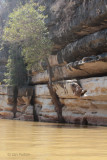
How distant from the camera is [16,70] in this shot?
1931 cm

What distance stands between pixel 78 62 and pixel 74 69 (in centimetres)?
87

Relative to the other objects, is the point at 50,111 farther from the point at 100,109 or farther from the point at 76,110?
the point at 100,109

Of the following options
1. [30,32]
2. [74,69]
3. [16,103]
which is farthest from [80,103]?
[16,103]

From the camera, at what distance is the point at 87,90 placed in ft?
41.1

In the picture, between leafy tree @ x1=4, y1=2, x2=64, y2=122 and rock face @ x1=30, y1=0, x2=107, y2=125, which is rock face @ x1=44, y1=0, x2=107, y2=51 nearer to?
rock face @ x1=30, y1=0, x2=107, y2=125

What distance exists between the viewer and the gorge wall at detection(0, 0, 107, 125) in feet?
39.8

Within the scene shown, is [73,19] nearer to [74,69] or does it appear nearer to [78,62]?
[78,62]

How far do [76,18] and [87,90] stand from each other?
15.1 ft

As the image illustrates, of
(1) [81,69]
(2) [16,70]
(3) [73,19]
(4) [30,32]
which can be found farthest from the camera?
(2) [16,70]

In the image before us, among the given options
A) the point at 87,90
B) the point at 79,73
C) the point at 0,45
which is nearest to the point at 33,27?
the point at 79,73

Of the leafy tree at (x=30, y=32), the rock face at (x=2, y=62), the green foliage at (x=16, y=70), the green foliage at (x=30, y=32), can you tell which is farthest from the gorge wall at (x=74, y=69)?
the rock face at (x=2, y=62)

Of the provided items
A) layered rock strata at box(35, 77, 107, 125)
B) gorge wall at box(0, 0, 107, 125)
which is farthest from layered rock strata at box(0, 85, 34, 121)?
layered rock strata at box(35, 77, 107, 125)

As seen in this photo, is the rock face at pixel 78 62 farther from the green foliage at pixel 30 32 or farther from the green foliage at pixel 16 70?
the green foliage at pixel 16 70

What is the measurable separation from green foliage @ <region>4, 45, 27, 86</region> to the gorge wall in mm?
1322
